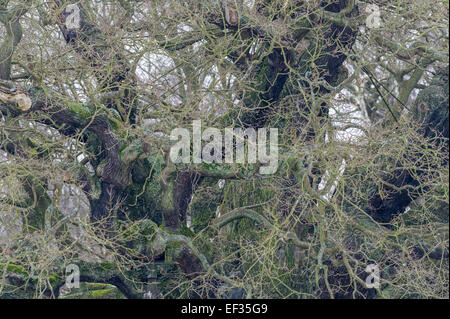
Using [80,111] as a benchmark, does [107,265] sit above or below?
below

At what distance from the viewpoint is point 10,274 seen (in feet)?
23.9

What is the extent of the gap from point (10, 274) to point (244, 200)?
3615 mm

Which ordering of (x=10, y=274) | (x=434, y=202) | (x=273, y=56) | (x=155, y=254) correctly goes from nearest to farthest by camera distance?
(x=434, y=202), (x=10, y=274), (x=155, y=254), (x=273, y=56)

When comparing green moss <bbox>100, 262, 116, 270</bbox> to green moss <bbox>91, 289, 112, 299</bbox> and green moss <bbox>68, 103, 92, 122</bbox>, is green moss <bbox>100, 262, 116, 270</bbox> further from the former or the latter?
green moss <bbox>68, 103, 92, 122</bbox>

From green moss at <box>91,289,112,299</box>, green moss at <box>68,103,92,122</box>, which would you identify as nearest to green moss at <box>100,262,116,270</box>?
green moss at <box>91,289,112,299</box>

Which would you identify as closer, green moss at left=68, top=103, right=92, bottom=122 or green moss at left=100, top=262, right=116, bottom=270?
green moss at left=68, top=103, right=92, bottom=122

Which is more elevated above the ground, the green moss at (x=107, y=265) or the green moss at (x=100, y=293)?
the green moss at (x=107, y=265)

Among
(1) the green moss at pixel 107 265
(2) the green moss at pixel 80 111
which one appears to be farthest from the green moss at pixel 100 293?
(2) the green moss at pixel 80 111

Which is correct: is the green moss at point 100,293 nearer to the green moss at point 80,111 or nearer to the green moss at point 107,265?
the green moss at point 107,265

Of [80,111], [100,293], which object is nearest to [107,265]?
[100,293]

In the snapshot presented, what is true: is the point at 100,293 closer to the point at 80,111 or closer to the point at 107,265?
the point at 107,265

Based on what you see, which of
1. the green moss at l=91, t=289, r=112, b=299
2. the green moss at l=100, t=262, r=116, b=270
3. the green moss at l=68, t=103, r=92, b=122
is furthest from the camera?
the green moss at l=100, t=262, r=116, b=270
